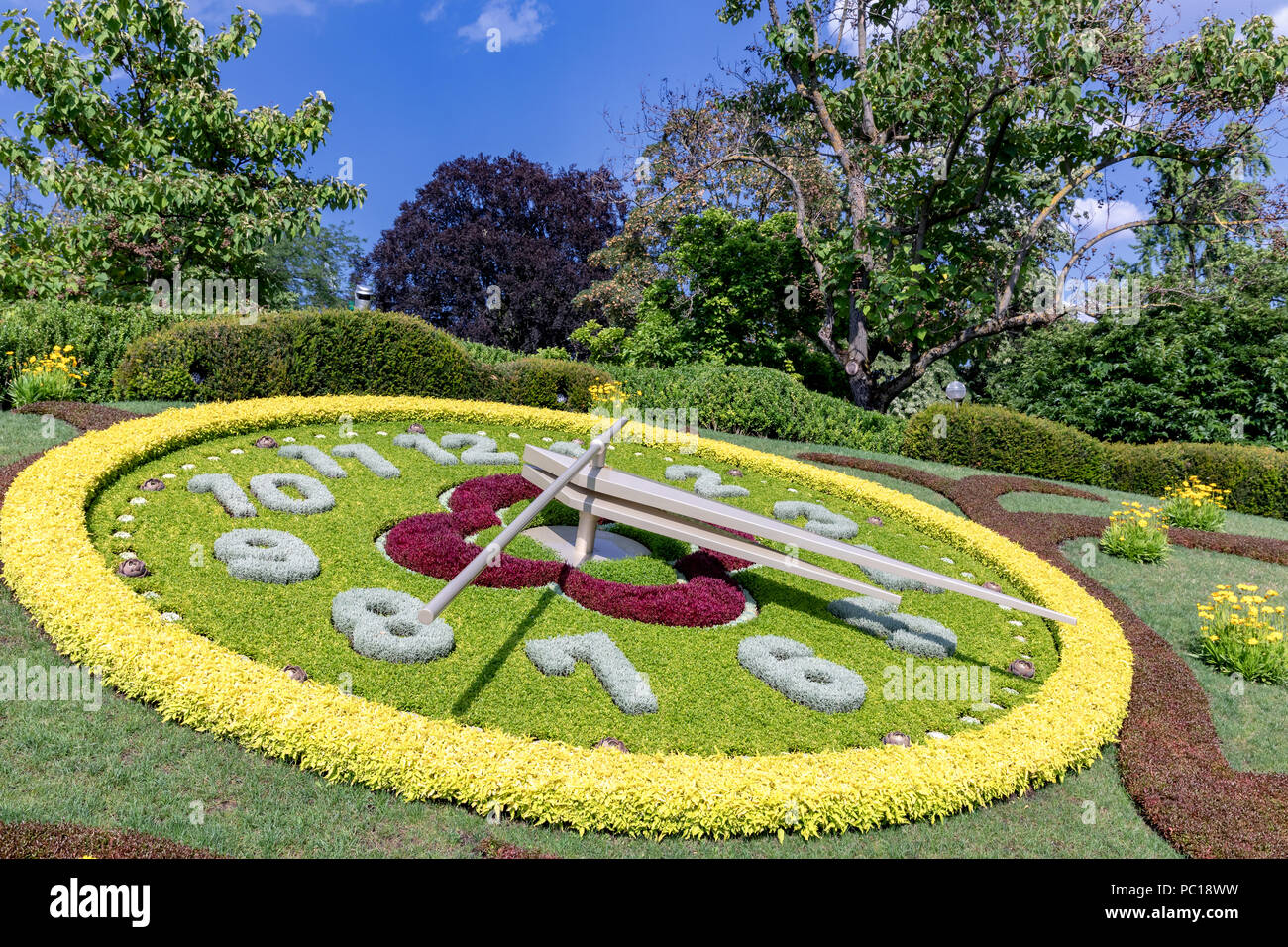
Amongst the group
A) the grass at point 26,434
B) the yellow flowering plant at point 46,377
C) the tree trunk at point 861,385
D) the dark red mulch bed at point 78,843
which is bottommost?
the dark red mulch bed at point 78,843

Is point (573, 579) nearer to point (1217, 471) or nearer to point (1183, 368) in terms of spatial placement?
point (1217, 471)

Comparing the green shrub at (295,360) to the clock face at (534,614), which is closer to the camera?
the clock face at (534,614)

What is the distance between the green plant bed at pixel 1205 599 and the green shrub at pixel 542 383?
7.67 m

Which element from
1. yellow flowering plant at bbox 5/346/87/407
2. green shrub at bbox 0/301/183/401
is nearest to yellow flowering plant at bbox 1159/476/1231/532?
green shrub at bbox 0/301/183/401

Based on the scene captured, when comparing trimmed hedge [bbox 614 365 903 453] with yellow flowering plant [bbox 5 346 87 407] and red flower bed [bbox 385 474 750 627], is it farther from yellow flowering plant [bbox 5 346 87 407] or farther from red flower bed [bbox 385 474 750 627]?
yellow flowering plant [bbox 5 346 87 407]

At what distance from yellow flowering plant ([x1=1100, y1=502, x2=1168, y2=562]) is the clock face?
2348 millimetres

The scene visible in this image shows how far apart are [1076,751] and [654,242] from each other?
2206 cm

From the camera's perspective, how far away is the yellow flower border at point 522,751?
405 cm

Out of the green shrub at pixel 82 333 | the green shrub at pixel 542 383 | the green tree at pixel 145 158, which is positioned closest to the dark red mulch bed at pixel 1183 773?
the green shrub at pixel 542 383

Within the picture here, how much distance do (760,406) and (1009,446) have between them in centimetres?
440

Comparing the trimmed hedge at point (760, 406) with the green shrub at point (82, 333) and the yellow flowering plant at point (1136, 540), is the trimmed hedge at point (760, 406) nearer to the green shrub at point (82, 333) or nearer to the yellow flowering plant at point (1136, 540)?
the yellow flowering plant at point (1136, 540)

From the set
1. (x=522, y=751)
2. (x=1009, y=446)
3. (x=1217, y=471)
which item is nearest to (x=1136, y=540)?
(x=1009, y=446)

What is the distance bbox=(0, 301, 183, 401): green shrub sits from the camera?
1062 cm

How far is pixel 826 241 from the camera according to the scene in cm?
2005
